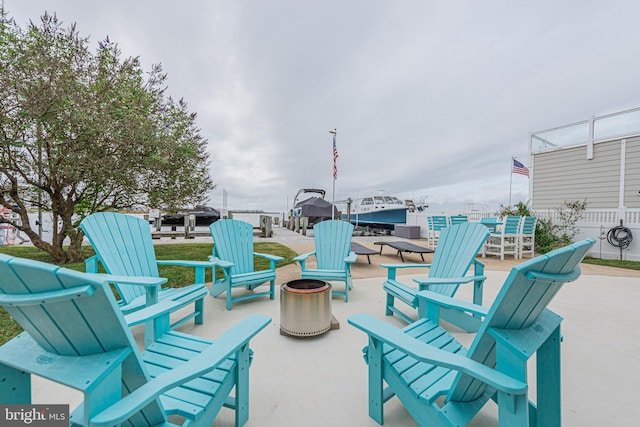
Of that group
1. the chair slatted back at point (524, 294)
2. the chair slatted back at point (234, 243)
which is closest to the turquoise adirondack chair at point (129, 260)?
the chair slatted back at point (234, 243)

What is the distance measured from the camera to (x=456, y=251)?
2605 mm

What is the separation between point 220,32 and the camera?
5.58m

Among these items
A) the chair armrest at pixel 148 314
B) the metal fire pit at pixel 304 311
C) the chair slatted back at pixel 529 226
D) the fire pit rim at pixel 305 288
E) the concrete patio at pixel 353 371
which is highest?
the chair slatted back at pixel 529 226

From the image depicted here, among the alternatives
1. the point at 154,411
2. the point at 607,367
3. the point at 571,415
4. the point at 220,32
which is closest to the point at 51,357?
the point at 154,411

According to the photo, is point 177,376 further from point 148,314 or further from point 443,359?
point 443,359

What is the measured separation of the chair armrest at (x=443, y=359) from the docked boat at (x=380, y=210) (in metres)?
12.8

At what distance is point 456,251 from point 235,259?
2627mm

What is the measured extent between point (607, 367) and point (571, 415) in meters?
A: 0.91

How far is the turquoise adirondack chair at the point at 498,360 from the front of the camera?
84 cm

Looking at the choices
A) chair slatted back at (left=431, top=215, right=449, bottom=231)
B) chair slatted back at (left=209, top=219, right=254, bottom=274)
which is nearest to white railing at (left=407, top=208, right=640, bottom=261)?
chair slatted back at (left=431, top=215, right=449, bottom=231)

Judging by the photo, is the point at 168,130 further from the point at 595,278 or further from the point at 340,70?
the point at 595,278

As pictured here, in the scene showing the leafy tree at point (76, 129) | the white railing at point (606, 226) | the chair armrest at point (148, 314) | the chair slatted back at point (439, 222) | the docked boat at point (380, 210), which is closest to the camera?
the chair armrest at point (148, 314)

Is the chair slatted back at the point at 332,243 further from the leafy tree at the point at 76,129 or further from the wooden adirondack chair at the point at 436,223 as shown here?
the wooden adirondack chair at the point at 436,223

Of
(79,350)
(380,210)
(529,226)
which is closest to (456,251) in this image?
(79,350)
